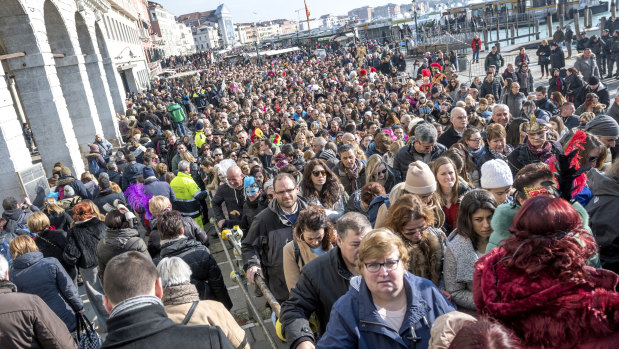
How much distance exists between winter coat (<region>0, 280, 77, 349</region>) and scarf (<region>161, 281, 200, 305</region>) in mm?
910

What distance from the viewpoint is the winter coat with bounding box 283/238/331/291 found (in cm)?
357

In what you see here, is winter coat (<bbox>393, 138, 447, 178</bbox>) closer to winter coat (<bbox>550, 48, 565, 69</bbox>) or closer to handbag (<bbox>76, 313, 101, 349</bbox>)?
handbag (<bbox>76, 313, 101, 349</bbox>)

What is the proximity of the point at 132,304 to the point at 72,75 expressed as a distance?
598 inches

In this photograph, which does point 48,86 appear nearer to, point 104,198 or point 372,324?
point 104,198

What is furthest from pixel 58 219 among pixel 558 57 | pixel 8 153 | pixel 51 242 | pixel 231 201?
pixel 558 57

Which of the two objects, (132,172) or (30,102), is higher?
(30,102)

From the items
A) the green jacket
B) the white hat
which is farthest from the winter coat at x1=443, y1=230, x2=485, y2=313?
the green jacket

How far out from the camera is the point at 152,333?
6.62 ft

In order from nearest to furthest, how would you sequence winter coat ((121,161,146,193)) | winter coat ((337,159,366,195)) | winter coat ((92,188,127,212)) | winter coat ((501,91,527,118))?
1. winter coat ((337,159,366,195))
2. winter coat ((92,188,127,212))
3. winter coat ((121,161,146,193))
4. winter coat ((501,91,527,118))

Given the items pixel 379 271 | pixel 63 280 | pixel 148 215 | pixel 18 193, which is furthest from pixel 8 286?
pixel 18 193

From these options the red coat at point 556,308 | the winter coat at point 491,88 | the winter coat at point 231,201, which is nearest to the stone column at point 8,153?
the winter coat at point 231,201

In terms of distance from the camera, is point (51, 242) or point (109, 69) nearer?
point (51, 242)

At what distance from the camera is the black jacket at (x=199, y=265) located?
173 inches

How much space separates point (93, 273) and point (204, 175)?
3.52m
